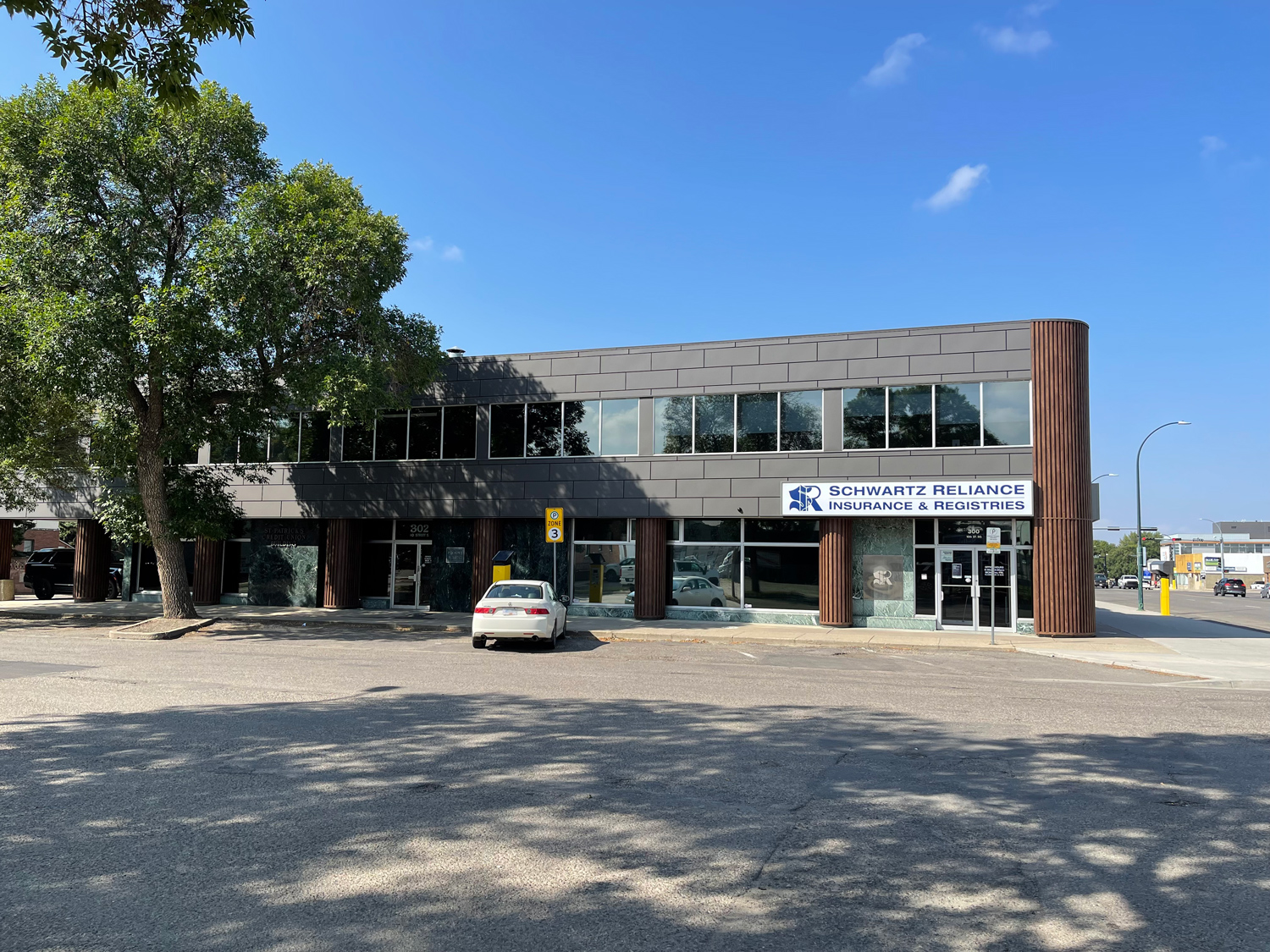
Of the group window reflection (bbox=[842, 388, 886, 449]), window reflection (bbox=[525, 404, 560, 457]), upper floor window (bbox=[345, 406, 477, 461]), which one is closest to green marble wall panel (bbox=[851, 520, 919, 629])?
window reflection (bbox=[842, 388, 886, 449])

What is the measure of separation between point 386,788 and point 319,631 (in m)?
17.4

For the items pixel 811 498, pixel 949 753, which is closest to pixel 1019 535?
pixel 811 498

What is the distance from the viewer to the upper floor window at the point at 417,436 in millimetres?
27844

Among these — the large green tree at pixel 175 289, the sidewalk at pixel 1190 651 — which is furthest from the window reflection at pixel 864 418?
the large green tree at pixel 175 289

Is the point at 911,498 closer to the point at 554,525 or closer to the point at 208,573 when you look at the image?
the point at 554,525

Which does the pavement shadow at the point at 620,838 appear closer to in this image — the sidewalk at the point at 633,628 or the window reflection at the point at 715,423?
the sidewalk at the point at 633,628

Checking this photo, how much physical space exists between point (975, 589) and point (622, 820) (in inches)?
759

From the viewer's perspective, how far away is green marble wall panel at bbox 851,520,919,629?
2370 centimetres

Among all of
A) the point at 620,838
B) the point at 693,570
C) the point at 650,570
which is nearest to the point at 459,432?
the point at 650,570

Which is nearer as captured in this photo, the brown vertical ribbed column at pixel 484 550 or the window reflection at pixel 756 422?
the window reflection at pixel 756 422

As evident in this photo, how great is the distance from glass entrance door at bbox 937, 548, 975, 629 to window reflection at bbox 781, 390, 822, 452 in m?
4.60

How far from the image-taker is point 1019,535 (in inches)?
912

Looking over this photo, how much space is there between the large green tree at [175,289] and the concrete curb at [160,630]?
0.95m

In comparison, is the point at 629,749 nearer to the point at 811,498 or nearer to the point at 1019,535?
the point at 811,498
